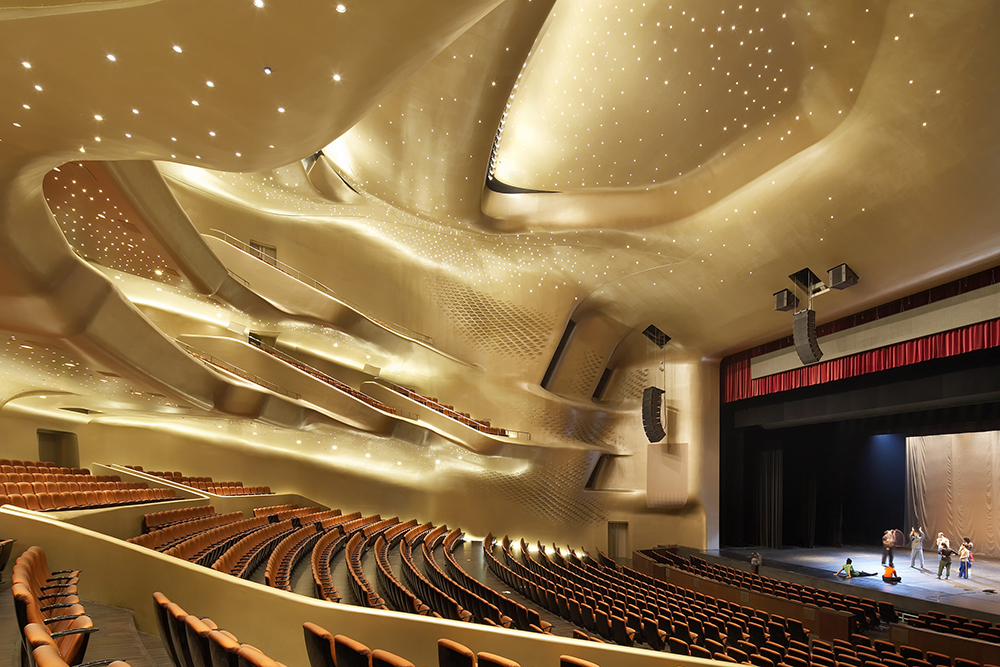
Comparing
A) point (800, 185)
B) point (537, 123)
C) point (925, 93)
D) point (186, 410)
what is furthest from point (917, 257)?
point (186, 410)

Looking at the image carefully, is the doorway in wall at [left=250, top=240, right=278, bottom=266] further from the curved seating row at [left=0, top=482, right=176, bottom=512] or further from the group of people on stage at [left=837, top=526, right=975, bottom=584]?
the group of people on stage at [left=837, top=526, right=975, bottom=584]

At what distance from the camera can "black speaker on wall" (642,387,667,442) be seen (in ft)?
48.0

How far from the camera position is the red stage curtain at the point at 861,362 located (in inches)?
390

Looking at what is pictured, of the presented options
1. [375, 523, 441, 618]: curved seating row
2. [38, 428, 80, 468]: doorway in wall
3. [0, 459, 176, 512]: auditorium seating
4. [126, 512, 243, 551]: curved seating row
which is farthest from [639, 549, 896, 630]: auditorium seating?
[38, 428, 80, 468]: doorway in wall

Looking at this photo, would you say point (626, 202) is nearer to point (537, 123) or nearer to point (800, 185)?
point (537, 123)

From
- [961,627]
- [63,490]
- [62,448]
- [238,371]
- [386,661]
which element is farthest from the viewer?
[62,448]

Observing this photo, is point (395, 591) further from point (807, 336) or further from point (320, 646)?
point (807, 336)

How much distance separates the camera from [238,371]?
45.0ft

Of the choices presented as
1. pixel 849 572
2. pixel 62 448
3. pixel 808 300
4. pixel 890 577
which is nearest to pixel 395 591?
pixel 808 300

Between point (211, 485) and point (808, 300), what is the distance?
11487 millimetres

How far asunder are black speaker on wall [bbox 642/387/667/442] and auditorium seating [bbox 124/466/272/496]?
325 inches

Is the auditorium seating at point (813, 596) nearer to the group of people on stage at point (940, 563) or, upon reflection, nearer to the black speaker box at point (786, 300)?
the group of people on stage at point (940, 563)

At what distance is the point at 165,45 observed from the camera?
12.0 feet

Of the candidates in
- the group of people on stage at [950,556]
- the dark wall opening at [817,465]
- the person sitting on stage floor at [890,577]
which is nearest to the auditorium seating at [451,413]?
the dark wall opening at [817,465]
